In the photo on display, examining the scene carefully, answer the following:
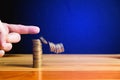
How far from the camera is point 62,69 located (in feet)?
3.76

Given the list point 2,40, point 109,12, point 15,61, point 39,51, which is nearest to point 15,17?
point 15,61

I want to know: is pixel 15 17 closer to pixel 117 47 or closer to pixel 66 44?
pixel 66 44

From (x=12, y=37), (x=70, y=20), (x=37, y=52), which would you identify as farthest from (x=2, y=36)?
(x=70, y=20)

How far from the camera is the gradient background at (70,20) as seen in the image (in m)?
1.58

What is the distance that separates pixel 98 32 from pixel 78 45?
15cm

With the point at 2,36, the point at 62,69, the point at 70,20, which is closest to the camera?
the point at 2,36

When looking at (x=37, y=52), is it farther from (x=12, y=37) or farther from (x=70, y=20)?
(x=70, y=20)

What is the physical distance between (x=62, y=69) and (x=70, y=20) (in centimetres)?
52

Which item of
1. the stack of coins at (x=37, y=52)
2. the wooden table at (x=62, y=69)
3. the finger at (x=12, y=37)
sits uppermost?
the finger at (x=12, y=37)

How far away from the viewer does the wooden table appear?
3.33 feet

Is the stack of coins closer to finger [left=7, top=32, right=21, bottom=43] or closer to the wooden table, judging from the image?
the wooden table

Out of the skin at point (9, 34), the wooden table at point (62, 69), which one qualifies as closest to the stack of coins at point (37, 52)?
the wooden table at point (62, 69)

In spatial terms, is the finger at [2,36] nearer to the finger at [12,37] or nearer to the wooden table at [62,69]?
the finger at [12,37]

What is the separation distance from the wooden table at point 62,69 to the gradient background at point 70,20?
173 millimetres
